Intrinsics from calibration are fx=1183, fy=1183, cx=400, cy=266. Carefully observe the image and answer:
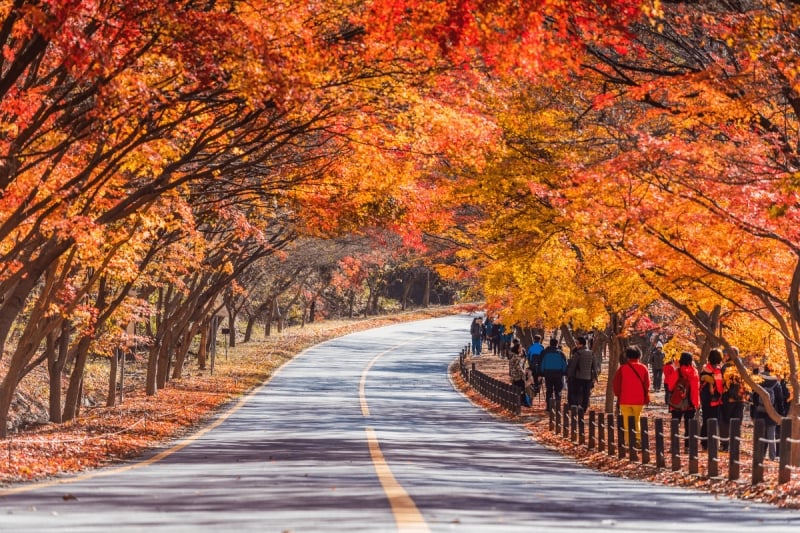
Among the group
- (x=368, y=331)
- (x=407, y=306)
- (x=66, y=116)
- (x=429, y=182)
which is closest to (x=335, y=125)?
(x=66, y=116)

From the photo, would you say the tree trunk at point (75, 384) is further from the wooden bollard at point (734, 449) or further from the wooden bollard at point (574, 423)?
the wooden bollard at point (734, 449)

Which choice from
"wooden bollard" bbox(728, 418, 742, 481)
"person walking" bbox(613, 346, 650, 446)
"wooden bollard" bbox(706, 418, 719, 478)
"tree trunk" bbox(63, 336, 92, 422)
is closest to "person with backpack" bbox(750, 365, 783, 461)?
"person walking" bbox(613, 346, 650, 446)

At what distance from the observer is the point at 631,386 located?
19.4 metres

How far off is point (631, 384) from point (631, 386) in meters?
0.04

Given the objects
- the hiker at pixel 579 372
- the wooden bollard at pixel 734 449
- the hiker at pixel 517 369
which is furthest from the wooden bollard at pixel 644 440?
the hiker at pixel 517 369

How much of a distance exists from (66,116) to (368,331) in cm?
6224

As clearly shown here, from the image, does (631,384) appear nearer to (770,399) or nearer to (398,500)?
(770,399)

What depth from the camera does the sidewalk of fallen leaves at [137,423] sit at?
16719 mm

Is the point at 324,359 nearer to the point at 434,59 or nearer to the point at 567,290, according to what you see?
the point at 567,290

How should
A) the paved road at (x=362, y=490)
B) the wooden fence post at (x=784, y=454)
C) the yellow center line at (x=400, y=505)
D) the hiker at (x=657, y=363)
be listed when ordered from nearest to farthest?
the yellow center line at (x=400, y=505), the paved road at (x=362, y=490), the wooden fence post at (x=784, y=454), the hiker at (x=657, y=363)

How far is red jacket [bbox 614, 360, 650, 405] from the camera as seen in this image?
19219 millimetres

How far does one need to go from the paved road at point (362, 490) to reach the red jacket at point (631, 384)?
157cm

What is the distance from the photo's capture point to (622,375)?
19359 mm

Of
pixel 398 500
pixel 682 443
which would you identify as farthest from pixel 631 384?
pixel 398 500
